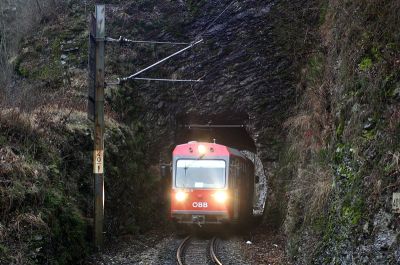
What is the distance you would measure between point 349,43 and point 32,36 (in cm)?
1591

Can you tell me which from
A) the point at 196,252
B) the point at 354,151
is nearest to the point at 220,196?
the point at 196,252

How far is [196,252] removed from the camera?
14.3 meters

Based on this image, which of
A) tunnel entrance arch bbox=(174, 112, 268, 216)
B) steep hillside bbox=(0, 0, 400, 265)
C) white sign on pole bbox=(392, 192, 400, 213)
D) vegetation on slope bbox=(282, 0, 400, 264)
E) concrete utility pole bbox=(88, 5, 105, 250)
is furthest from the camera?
tunnel entrance arch bbox=(174, 112, 268, 216)

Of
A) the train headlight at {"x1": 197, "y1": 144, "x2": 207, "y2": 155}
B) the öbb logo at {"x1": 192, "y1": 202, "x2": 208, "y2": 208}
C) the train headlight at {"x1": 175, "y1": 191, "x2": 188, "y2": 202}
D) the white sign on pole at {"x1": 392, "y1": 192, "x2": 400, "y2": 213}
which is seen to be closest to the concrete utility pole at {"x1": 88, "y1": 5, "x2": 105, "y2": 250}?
the train headlight at {"x1": 175, "y1": 191, "x2": 188, "y2": 202}

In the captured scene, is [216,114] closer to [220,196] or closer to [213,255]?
[220,196]

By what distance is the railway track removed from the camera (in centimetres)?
1274

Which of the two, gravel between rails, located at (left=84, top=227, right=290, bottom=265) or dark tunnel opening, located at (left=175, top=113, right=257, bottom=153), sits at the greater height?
dark tunnel opening, located at (left=175, top=113, right=257, bottom=153)

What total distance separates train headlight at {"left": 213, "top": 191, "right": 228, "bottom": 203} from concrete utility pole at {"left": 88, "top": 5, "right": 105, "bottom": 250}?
502cm

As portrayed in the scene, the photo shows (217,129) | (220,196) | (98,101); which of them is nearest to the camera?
(98,101)

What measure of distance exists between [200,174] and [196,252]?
3184 millimetres

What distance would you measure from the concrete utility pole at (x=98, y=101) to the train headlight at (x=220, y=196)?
5.02 metres

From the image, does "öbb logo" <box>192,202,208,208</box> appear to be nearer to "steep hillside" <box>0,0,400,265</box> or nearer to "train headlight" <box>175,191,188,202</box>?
"train headlight" <box>175,191,188,202</box>

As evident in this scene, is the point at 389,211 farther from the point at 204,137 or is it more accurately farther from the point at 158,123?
the point at 204,137

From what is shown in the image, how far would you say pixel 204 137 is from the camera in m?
26.2
